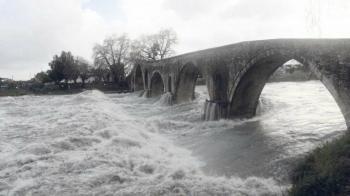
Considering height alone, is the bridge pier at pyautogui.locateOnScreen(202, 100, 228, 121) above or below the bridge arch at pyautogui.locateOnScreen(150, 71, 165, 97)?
below

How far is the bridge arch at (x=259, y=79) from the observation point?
970 centimetres

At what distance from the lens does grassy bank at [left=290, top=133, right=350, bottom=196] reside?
527 cm

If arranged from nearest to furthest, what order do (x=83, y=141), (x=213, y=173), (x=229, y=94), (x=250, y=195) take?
(x=250, y=195) → (x=213, y=173) → (x=83, y=141) → (x=229, y=94)

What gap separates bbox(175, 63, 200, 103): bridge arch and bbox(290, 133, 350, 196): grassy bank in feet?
61.2

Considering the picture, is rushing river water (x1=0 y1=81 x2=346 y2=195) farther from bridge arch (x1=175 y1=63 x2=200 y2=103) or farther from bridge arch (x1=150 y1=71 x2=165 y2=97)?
bridge arch (x1=150 y1=71 x2=165 y2=97)

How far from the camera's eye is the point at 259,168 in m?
8.27

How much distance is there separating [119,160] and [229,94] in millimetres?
9005

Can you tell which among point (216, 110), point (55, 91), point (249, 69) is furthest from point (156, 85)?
point (249, 69)

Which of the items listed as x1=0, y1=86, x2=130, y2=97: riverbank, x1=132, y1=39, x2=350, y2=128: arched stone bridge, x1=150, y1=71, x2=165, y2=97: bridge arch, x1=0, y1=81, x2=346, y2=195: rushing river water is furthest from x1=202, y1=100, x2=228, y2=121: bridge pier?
x1=0, y1=86, x2=130, y2=97: riverbank

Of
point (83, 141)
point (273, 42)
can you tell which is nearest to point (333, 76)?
point (273, 42)

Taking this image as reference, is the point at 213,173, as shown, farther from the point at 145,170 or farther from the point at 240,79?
the point at 240,79

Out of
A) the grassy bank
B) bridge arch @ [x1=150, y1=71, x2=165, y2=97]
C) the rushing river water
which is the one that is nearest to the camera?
the grassy bank

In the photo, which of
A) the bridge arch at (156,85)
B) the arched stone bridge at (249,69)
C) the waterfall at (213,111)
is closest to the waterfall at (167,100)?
the arched stone bridge at (249,69)

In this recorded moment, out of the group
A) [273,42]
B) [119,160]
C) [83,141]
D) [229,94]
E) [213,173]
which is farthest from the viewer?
[229,94]
